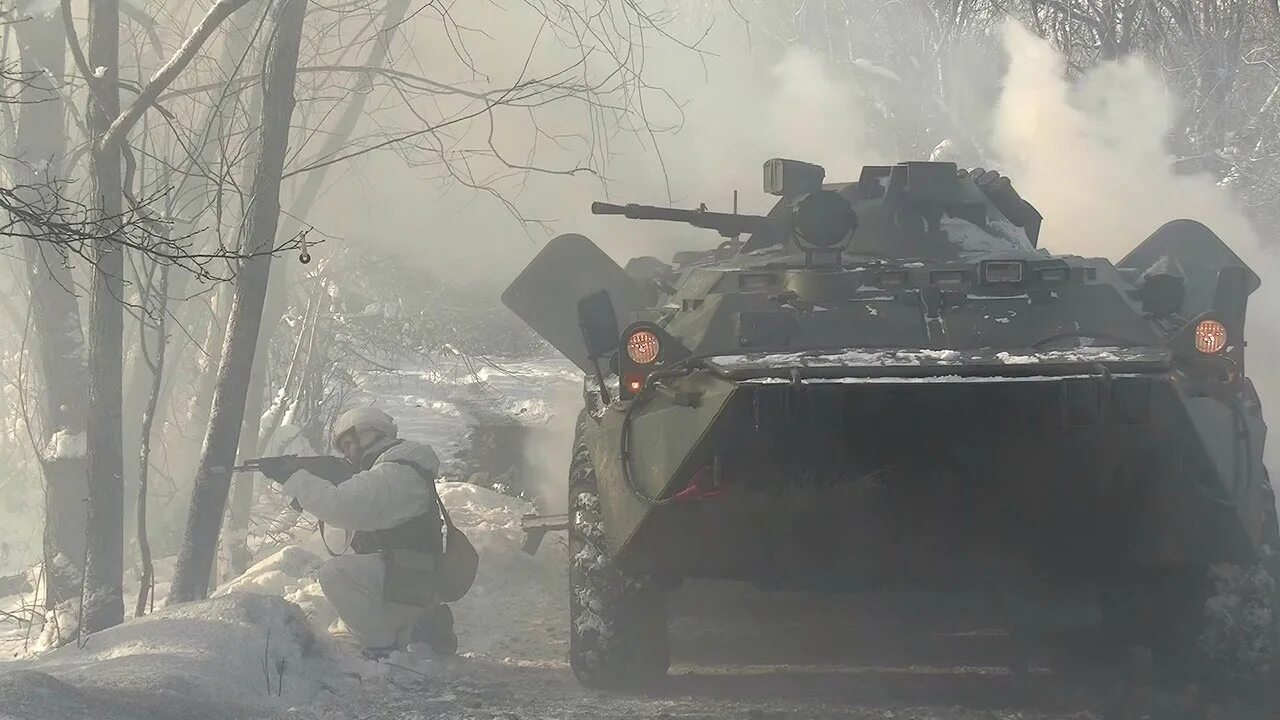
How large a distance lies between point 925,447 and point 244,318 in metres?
4.09

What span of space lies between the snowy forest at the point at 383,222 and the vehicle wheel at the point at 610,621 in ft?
0.51

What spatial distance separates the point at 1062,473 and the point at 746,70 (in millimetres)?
26617

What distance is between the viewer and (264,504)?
54.4 feet

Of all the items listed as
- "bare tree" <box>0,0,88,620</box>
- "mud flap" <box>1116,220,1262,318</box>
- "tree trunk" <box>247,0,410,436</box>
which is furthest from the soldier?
"tree trunk" <box>247,0,410,436</box>

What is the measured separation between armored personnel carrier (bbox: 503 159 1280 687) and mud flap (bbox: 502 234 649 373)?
70.6 inches

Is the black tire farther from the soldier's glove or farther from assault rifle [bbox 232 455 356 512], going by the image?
the soldier's glove

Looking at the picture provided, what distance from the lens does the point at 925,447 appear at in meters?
4.96

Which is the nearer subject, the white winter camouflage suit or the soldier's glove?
the white winter camouflage suit

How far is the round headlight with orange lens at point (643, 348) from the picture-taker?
545 centimetres

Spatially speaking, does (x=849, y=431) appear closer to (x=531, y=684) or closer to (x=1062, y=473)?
(x=1062, y=473)

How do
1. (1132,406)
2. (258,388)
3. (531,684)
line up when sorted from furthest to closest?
(258,388) → (531,684) → (1132,406)

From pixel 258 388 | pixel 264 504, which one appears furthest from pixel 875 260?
pixel 264 504

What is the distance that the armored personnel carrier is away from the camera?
16.1ft

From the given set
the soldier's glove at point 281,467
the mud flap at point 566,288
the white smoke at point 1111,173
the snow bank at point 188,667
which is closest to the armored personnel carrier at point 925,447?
the snow bank at point 188,667
